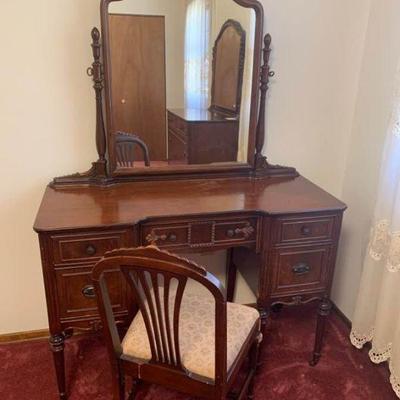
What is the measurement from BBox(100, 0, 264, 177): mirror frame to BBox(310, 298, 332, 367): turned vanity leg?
719mm

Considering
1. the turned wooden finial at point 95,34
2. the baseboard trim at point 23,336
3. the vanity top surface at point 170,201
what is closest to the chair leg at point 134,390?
the baseboard trim at point 23,336

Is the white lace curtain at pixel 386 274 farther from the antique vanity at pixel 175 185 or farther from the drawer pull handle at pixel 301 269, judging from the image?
the drawer pull handle at pixel 301 269

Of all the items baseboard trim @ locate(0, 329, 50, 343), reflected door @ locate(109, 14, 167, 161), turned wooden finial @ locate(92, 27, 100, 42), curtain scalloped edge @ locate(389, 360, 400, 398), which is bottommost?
baseboard trim @ locate(0, 329, 50, 343)

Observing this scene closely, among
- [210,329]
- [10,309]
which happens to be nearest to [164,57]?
[210,329]

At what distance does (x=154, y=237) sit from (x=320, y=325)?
3.02ft

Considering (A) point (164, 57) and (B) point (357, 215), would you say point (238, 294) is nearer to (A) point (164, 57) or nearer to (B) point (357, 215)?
(B) point (357, 215)

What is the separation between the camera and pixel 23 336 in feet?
6.89

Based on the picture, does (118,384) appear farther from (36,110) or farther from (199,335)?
(36,110)

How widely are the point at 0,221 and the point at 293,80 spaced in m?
1.54

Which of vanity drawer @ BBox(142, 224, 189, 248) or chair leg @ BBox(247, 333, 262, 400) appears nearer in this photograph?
vanity drawer @ BBox(142, 224, 189, 248)

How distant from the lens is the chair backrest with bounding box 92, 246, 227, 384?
1127 mm

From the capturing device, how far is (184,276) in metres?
1.13

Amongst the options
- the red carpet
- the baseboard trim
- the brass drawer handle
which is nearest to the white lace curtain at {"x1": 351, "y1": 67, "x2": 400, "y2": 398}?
the red carpet

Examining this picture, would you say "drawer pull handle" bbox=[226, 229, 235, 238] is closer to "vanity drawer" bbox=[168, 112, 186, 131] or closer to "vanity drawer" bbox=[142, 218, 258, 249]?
"vanity drawer" bbox=[142, 218, 258, 249]
